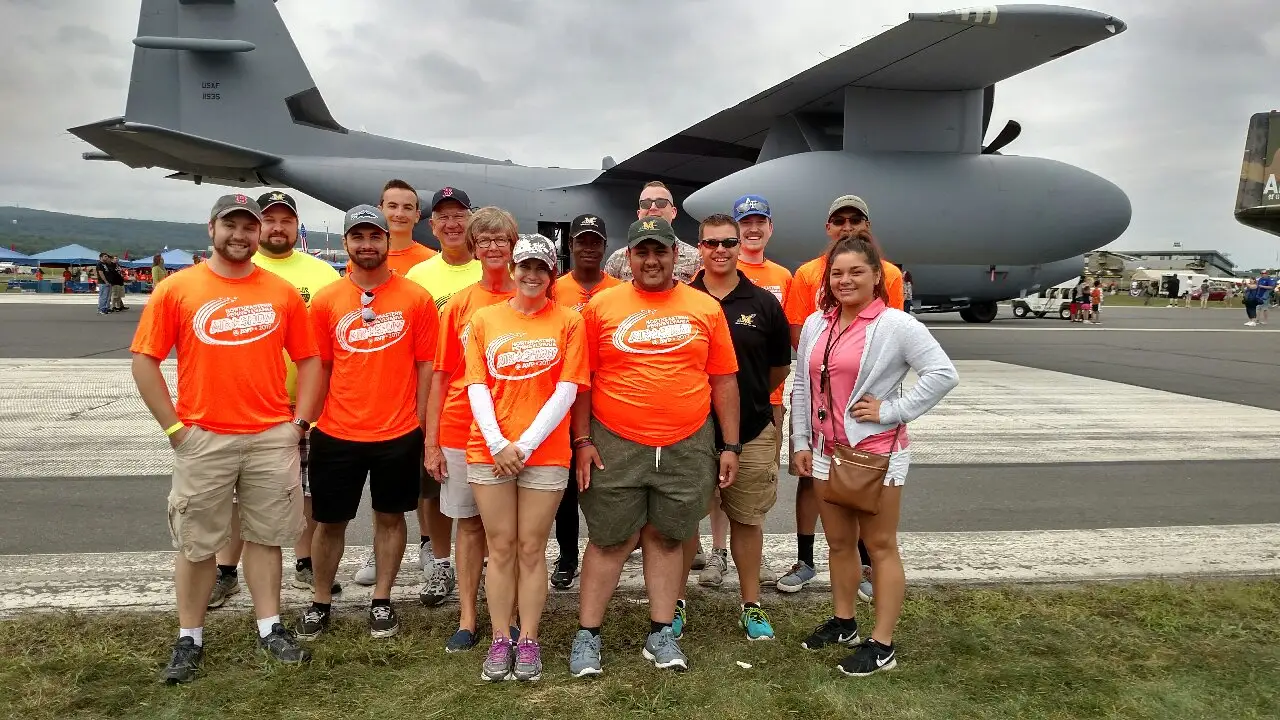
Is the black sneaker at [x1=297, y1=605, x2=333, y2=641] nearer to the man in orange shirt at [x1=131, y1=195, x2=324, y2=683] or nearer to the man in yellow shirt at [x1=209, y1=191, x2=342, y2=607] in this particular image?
the man in orange shirt at [x1=131, y1=195, x2=324, y2=683]

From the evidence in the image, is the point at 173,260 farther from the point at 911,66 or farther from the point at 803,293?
the point at 803,293

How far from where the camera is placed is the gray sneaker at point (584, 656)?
290 cm

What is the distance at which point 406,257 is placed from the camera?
13.9ft

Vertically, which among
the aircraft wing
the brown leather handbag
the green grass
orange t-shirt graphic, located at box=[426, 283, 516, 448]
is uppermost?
the aircraft wing

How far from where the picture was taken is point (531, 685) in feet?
9.31

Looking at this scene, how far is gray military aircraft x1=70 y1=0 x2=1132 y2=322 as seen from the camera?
9.86 metres

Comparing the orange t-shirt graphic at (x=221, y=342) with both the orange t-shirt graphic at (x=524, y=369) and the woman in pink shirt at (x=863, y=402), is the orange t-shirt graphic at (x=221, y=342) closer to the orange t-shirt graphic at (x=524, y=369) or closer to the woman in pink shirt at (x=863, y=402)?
the orange t-shirt graphic at (x=524, y=369)

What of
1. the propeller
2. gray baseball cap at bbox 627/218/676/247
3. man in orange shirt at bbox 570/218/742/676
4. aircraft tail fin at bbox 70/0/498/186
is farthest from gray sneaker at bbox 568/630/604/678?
aircraft tail fin at bbox 70/0/498/186

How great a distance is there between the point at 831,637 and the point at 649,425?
1220 mm

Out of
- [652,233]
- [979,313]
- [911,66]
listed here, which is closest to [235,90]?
[911,66]

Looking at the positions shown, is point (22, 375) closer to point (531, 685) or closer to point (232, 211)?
point (232, 211)

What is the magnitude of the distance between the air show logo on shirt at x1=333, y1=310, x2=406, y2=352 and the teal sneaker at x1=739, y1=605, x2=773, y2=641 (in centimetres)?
198

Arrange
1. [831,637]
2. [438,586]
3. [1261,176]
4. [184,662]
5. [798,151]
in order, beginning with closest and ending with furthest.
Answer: [184,662] < [831,637] < [438,586] < [798,151] < [1261,176]

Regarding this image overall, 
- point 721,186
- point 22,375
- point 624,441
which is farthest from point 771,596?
point 22,375
